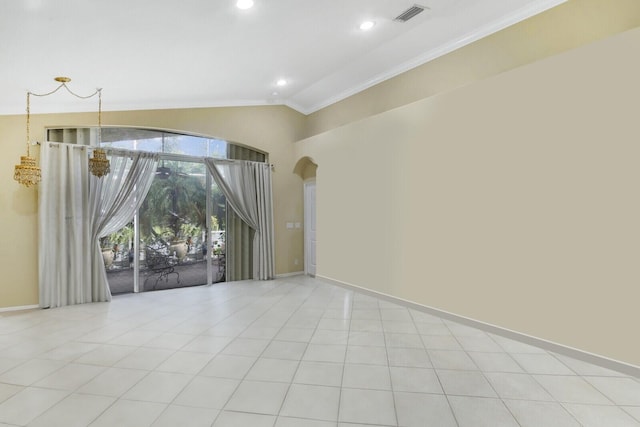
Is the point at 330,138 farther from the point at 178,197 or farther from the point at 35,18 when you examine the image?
the point at 35,18

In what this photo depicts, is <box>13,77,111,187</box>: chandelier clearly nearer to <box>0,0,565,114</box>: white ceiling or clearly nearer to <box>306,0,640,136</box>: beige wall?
<box>0,0,565,114</box>: white ceiling

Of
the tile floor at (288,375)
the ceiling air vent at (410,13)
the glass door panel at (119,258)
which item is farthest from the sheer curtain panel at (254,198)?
the ceiling air vent at (410,13)

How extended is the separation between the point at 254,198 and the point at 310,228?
1352 millimetres

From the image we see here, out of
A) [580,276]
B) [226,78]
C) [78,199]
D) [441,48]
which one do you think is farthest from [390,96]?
[78,199]

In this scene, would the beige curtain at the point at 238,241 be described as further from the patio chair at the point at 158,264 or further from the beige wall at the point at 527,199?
the beige wall at the point at 527,199

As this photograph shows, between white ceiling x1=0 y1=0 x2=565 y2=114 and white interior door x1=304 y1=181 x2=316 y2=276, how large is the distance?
7.56 feet

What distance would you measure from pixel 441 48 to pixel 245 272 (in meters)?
5.09

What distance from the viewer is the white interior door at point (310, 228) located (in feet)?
23.0

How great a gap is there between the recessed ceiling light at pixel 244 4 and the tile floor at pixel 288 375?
3423mm

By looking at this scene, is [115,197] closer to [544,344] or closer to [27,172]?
[27,172]

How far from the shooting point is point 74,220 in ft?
16.3

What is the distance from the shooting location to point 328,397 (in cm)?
247

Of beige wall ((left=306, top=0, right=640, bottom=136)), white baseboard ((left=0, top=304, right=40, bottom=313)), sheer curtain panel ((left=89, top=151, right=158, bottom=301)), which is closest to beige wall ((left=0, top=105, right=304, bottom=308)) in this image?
white baseboard ((left=0, top=304, right=40, bottom=313))

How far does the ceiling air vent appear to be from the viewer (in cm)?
364
